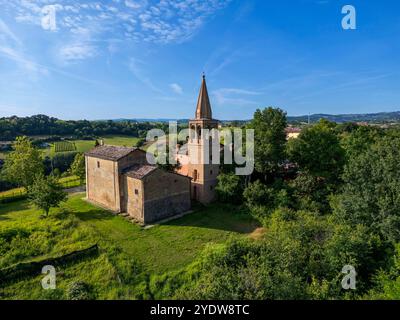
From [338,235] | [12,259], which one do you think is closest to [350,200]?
[338,235]

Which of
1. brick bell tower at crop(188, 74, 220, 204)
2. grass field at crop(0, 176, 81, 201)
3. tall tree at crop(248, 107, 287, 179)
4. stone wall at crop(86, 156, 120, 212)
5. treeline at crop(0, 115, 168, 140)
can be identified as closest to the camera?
stone wall at crop(86, 156, 120, 212)

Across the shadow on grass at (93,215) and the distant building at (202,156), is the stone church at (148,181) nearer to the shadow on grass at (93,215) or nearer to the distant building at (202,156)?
the distant building at (202,156)

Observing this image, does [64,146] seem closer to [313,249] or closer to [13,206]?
[13,206]

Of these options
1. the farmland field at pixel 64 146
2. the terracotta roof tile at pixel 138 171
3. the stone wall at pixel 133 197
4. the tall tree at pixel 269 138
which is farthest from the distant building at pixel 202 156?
Result: the farmland field at pixel 64 146

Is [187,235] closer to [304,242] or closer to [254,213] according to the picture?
[254,213]

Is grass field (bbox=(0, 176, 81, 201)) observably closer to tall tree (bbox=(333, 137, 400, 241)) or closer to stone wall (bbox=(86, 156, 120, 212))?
stone wall (bbox=(86, 156, 120, 212))

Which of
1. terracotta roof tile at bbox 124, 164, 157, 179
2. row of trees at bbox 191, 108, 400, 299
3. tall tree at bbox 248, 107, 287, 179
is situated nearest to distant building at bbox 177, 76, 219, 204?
row of trees at bbox 191, 108, 400, 299
